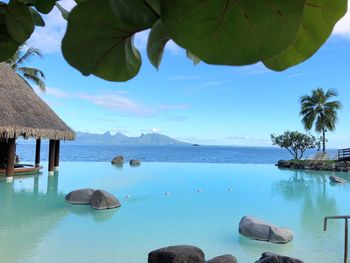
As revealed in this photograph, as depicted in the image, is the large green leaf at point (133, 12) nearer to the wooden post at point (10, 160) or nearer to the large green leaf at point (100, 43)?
the large green leaf at point (100, 43)

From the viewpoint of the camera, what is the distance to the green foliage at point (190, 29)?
8.1 inches

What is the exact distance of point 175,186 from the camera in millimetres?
12586

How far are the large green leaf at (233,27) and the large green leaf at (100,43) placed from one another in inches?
4.3

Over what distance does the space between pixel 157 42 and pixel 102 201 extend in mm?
7987

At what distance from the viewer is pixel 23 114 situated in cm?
1218

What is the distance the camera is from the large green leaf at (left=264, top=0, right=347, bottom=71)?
0.26m

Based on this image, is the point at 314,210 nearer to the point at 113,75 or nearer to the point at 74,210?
the point at 74,210

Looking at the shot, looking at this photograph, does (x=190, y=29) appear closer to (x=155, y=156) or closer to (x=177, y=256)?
(x=177, y=256)

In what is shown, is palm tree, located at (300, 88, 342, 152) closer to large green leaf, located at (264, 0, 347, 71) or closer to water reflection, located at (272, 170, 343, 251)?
water reflection, located at (272, 170, 343, 251)

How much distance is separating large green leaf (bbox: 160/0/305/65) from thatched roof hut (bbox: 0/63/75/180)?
1178 cm

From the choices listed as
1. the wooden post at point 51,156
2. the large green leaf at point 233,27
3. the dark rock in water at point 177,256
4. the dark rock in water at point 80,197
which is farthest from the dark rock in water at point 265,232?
the wooden post at point 51,156

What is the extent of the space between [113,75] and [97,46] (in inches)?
1.7

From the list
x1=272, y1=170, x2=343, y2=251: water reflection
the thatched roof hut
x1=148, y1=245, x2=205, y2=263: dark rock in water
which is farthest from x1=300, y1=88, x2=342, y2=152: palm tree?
x1=148, y1=245, x2=205, y2=263: dark rock in water

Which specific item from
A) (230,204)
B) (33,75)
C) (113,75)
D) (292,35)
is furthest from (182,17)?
(33,75)
